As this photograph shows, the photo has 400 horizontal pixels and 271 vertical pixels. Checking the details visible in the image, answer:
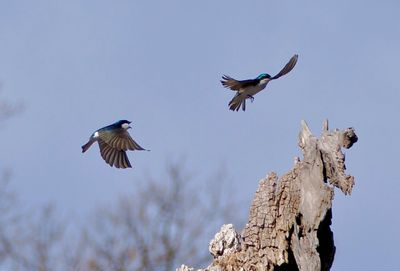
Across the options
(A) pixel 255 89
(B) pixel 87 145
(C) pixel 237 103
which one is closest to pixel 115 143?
(B) pixel 87 145

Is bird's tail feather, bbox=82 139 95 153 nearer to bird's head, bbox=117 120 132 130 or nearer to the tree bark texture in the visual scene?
bird's head, bbox=117 120 132 130

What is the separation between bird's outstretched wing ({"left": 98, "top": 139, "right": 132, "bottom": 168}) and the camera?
10750 mm

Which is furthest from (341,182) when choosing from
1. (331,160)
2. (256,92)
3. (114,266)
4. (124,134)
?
(114,266)

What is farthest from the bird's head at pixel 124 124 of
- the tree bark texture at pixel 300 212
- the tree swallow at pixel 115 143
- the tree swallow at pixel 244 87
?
the tree bark texture at pixel 300 212

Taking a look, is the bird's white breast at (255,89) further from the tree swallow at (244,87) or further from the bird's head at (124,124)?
the bird's head at (124,124)

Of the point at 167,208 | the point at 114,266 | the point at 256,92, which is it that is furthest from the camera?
the point at 167,208

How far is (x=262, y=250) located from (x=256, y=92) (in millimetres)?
1806

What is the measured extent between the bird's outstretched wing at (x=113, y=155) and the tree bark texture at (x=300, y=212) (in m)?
1.79

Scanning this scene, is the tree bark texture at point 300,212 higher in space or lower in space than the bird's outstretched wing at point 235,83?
lower

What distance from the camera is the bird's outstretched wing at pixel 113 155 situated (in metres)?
10.8

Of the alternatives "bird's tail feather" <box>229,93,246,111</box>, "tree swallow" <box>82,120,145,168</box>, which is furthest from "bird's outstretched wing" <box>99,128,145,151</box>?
"bird's tail feather" <box>229,93,246,111</box>

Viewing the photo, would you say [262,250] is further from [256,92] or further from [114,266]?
[114,266]

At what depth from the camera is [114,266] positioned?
15.8m

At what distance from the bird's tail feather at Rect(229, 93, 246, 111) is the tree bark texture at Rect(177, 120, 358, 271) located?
63.6 inches
